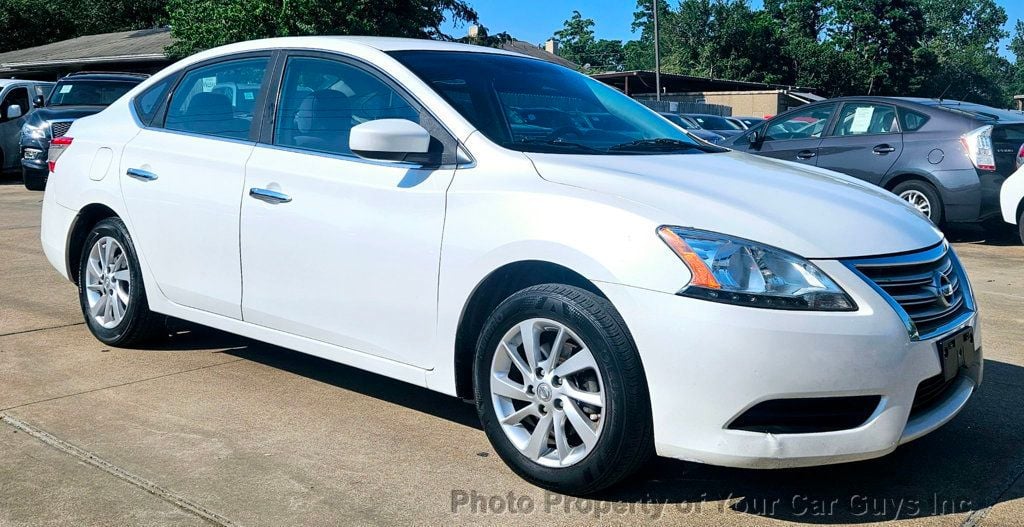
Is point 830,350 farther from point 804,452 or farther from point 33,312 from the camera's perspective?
point 33,312

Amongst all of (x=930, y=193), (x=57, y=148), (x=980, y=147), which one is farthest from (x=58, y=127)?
(x=980, y=147)

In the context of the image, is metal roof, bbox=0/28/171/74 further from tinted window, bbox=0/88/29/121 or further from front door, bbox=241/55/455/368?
front door, bbox=241/55/455/368

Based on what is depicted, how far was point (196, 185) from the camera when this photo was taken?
4.66 metres

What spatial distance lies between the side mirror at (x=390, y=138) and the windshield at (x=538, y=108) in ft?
0.80

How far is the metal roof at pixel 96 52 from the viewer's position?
3189cm

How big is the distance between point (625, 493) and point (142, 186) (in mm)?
2865

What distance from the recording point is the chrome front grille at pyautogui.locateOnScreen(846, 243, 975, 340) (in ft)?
10.6

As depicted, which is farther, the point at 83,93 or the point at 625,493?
the point at 83,93

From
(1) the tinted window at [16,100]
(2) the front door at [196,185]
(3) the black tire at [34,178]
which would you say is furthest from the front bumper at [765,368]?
(1) the tinted window at [16,100]

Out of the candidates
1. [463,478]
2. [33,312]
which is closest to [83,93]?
[33,312]

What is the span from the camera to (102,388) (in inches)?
183

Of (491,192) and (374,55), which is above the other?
(374,55)

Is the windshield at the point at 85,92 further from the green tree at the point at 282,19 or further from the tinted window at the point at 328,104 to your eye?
the tinted window at the point at 328,104

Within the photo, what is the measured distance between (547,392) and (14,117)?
1561 cm
